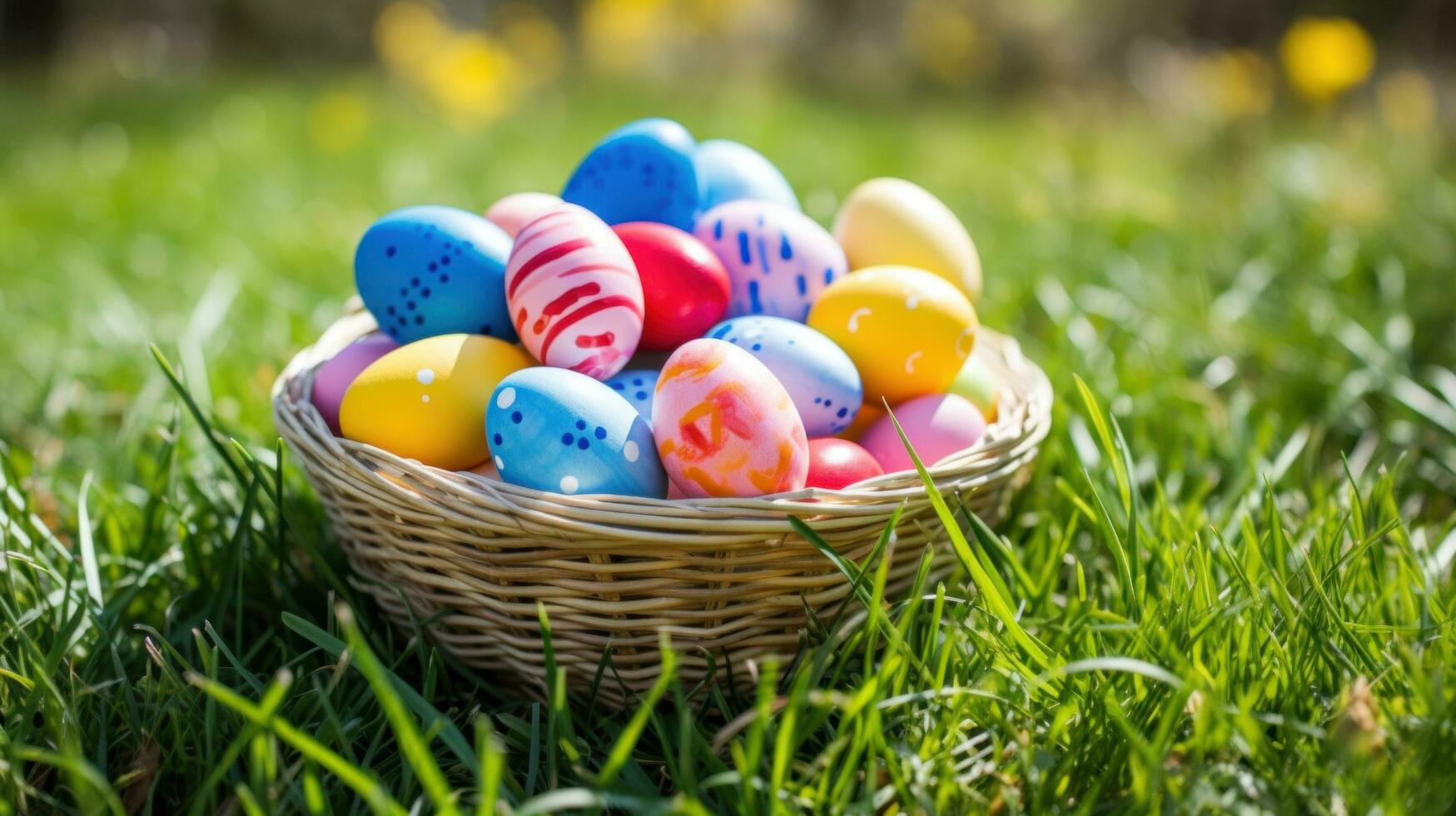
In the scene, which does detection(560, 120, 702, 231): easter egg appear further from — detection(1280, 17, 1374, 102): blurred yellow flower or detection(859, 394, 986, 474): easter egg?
detection(1280, 17, 1374, 102): blurred yellow flower

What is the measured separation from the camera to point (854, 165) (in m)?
3.47

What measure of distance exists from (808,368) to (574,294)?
32 centimetres

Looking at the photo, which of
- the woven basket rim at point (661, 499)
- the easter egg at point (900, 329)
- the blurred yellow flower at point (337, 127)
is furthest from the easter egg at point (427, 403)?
the blurred yellow flower at point (337, 127)

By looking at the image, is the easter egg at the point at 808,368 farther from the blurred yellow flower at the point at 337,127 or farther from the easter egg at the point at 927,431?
the blurred yellow flower at the point at 337,127

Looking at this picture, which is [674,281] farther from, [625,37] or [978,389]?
[625,37]

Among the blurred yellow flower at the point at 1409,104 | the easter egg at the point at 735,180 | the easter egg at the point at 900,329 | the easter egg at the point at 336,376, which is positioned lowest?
the blurred yellow flower at the point at 1409,104

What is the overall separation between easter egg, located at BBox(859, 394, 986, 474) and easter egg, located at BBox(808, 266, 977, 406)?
4cm

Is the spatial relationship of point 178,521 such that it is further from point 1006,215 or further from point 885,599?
point 1006,215

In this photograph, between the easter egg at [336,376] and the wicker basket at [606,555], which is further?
the easter egg at [336,376]

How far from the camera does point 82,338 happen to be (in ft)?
7.20

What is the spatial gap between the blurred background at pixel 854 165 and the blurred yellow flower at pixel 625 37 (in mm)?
21

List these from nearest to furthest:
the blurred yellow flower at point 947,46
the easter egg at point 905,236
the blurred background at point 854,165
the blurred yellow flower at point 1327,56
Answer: the easter egg at point 905,236
the blurred background at point 854,165
the blurred yellow flower at point 1327,56
the blurred yellow flower at point 947,46

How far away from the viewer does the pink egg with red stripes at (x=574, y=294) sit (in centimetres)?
132

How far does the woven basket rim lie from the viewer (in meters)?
1.05
